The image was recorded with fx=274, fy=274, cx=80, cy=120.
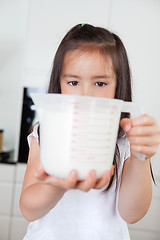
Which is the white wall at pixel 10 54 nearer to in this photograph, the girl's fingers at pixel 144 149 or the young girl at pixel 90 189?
the young girl at pixel 90 189

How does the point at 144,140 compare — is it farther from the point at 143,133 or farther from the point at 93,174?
the point at 93,174

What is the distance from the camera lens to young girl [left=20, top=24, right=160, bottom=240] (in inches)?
26.7

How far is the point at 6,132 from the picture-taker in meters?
2.30

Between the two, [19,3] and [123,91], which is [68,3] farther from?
[123,91]

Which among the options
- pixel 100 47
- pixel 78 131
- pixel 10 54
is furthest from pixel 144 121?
pixel 10 54

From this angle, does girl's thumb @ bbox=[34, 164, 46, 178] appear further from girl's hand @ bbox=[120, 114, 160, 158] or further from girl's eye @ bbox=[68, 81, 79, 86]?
girl's eye @ bbox=[68, 81, 79, 86]

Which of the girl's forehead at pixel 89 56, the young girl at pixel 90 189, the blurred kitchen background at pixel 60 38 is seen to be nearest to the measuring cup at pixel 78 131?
the young girl at pixel 90 189

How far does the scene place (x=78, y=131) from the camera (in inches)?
19.0

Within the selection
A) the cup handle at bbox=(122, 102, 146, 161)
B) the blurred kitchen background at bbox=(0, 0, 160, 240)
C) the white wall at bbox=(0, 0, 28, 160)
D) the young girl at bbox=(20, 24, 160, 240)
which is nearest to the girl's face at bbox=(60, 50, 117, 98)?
the young girl at bbox=(20, 24, 160, 240)

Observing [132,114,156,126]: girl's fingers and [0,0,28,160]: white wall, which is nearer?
[132,114,156,126]: girl's fingers

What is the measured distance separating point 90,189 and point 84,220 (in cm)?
13

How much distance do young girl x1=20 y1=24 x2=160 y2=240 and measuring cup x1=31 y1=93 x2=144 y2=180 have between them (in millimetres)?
149

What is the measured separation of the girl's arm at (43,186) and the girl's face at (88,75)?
226 mm

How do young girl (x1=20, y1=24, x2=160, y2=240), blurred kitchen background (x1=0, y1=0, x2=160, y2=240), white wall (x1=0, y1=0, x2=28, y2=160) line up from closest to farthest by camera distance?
young girl (x1=20, y1=24, x2=160, y2=240), blurred kitchen background (x1=0, y1=0, x2=160, y2=240), white wall (x1=0, y1=0, x2=28, y2=160)
